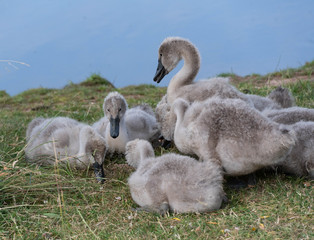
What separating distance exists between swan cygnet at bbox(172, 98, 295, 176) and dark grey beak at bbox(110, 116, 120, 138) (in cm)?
97

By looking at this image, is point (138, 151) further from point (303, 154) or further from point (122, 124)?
point (303, 154)

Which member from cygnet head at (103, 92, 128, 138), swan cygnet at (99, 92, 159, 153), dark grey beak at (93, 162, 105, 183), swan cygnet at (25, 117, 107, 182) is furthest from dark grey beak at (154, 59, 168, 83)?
dark grey beak at (93, 162, 105, 183)

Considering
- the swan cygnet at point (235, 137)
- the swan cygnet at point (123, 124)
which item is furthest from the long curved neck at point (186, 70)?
the swan cygnet at point (235, 137)

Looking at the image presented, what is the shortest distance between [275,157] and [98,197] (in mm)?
1661

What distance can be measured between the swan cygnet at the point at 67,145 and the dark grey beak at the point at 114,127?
17cm

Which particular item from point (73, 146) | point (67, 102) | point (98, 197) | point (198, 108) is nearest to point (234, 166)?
point (198, 108)

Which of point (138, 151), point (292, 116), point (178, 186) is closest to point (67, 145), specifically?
point (138, 151)

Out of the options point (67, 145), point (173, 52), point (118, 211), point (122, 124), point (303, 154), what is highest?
point (173, 52)

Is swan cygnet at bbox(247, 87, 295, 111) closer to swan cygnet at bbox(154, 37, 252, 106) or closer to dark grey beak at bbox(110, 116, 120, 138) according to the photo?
swan cygnet at bbox(154, 37, 252, 106)

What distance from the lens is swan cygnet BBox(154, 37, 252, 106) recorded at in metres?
5.05

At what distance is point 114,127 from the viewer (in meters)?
4.95

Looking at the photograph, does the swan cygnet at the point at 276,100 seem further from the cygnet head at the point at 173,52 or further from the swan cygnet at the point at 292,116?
the cygnet head at the point at 173,52

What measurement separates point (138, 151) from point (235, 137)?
1.02m

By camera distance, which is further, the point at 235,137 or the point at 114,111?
the point at 114,111
